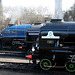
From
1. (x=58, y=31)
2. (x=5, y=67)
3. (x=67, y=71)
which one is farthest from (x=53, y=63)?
(x=5, y=67)

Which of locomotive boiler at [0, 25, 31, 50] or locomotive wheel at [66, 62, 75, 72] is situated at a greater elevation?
locomotive boiler at [0, 25, 31, 50]

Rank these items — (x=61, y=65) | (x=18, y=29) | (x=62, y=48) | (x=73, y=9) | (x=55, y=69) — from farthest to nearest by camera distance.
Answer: (x=73, y=9) < (x=18, y=29) < (x=55, y=69) < (x=61, y=65) < (x=62, y=48)

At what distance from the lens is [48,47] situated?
18.3 feet

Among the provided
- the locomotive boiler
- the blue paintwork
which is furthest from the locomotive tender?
the blue paintwork

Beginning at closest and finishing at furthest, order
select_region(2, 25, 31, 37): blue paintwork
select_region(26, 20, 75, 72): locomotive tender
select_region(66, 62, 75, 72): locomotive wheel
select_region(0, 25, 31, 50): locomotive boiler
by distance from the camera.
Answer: select_region(26, 20, 75, 72): locomotive tender
select_region(66, 62, 75, 72): locomotive wheel
select_region(0, 25, 31, 50): locomotive boiler
select_region(2, 25, 31, 37): blue paintwork

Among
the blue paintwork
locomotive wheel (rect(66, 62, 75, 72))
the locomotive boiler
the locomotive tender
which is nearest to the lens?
the locomotive tender

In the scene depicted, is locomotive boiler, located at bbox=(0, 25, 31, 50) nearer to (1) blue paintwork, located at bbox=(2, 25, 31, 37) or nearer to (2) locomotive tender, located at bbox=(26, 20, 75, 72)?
(1) blue paintwork, located at bbox=(2, 25, 31, 37)

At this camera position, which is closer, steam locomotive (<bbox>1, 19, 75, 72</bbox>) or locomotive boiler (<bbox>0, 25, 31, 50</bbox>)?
steam locomotive (<bbox>1, 19, 75, 72</bbox>)

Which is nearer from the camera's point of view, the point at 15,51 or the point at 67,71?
the point at 67,71

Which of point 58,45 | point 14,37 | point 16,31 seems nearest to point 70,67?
point 58,45

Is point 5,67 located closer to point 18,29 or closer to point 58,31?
point 58,31

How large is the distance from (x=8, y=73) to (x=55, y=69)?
2597mm

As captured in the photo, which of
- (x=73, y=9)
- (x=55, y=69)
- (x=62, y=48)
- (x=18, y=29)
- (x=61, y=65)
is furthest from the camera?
(x=73, y=9)

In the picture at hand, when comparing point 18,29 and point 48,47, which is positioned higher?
point 18,29
